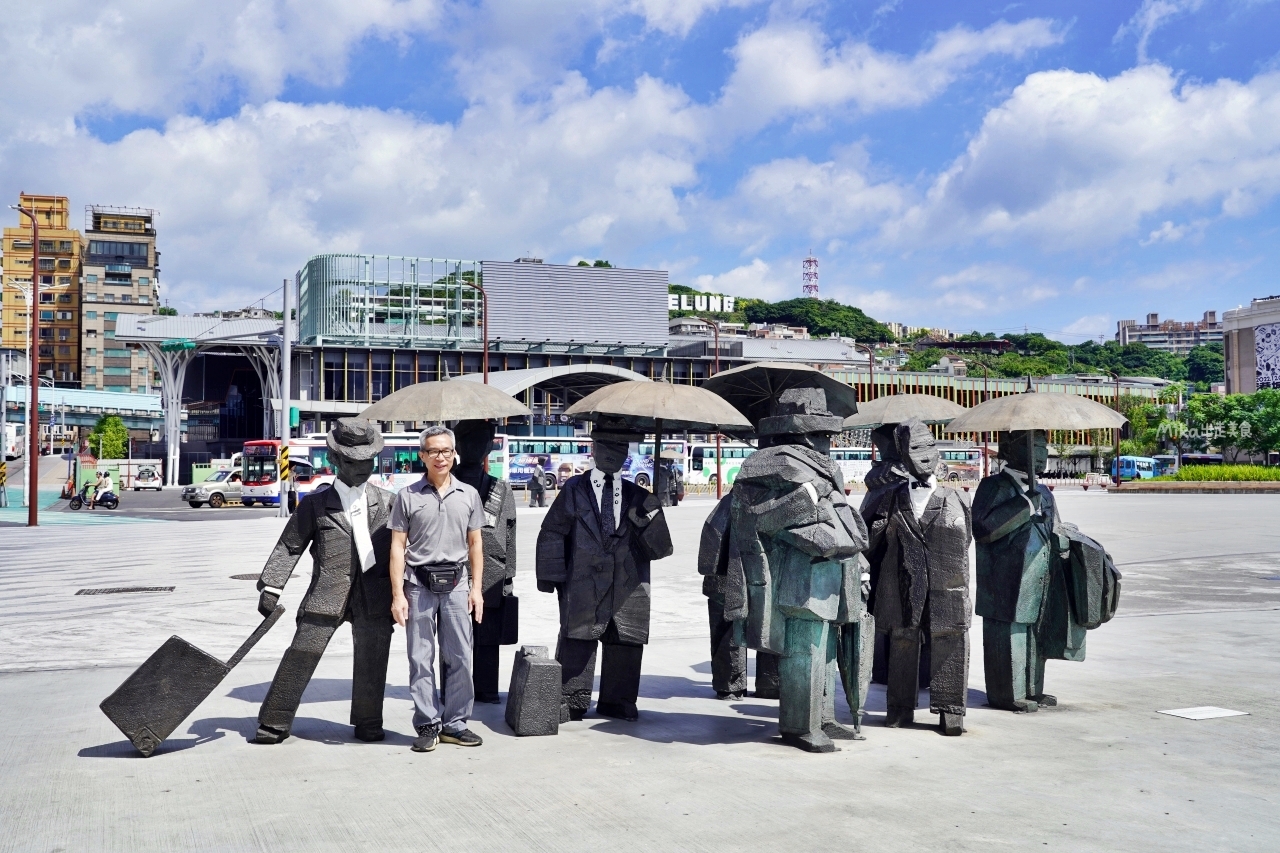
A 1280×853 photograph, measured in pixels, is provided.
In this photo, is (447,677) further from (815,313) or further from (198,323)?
(815,313)

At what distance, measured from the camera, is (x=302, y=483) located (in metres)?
42.0

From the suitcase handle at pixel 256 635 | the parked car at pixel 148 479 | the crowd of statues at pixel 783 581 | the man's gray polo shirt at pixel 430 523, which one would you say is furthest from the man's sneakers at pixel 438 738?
the parked car at pixel 148 479

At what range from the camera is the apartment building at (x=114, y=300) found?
4801 inches

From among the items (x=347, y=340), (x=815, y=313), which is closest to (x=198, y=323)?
(x=347, y=340)

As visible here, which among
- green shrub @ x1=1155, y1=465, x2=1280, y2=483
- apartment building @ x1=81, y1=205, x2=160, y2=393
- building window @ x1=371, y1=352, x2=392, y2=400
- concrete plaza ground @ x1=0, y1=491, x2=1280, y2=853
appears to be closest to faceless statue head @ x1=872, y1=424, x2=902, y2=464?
concrete plaza ground @ x1=0, y1=491, x2=1280, y2=853

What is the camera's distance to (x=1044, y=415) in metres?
7.58

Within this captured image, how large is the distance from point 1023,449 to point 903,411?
122 inches

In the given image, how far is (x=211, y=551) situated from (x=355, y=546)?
15486mm

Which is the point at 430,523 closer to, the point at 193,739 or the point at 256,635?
the point at 256,635

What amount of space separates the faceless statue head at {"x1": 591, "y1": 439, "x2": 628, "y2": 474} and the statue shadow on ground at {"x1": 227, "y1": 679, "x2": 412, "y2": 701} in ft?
7.21

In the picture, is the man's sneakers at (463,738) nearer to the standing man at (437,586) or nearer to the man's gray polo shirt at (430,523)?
the standing man at (437,586)

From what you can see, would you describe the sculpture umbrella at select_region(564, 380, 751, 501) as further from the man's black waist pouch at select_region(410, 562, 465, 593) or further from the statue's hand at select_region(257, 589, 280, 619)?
the statue's hand at select_region(257, 589, 280, 619)

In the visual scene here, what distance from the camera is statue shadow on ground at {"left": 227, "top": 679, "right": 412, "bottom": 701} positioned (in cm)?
793

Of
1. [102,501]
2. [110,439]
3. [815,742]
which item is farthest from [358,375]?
[815,742]
